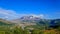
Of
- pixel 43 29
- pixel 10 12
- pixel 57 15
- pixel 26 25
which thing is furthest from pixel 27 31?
pixel 57 15

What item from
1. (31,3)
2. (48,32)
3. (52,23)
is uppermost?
(31,3)

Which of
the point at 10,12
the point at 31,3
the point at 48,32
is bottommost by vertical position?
the point at 48,32

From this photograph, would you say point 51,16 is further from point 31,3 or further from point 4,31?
point 4,31

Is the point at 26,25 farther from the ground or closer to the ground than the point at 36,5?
closer to the ground

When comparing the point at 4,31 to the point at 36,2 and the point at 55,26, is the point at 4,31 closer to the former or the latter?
the point at 36,2

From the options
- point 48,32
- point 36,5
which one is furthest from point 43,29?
point 36,5

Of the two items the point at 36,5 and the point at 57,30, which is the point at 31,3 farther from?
the point at 57,30

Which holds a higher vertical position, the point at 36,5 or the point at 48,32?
the point at 36,5
